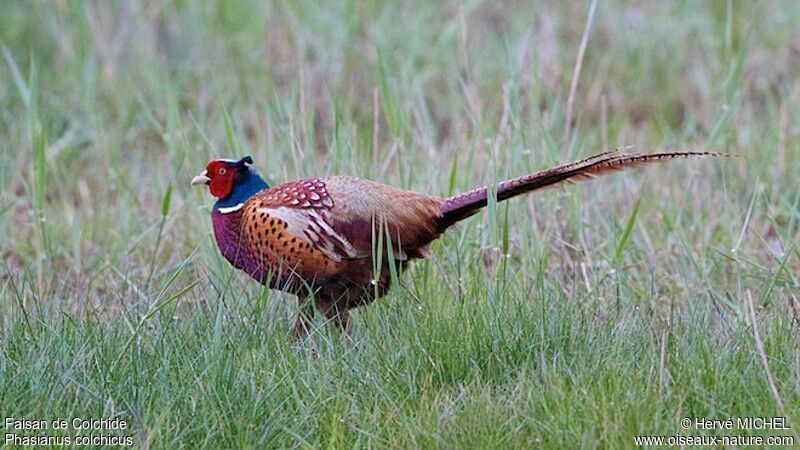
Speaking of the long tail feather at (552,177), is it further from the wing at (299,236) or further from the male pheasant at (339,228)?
the wing at (299,236)

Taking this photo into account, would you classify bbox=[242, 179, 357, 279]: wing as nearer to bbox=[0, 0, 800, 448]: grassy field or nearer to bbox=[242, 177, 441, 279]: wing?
bbox=[242, 177, 441, 279]: wing

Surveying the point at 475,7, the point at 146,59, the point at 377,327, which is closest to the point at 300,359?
the point at 377,327

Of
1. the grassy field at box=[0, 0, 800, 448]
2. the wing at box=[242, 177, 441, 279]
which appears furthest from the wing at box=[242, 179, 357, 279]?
the grassy field at box=[0, 0, 800, 448]

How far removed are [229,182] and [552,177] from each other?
1.07 metres

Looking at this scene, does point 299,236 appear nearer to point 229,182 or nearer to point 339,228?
point 339,228

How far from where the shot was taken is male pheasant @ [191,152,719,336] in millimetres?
3977

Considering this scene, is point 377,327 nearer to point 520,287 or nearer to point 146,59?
point 520,287

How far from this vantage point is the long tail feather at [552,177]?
3961 millimetres

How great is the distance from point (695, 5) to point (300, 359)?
4.72 m

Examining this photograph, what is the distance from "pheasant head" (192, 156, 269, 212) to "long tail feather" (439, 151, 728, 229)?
66cm

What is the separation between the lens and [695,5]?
762 centimetres

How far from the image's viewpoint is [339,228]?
400 cm

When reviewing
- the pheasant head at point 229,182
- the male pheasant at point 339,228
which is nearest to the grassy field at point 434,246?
the male pheasant at point 339,228

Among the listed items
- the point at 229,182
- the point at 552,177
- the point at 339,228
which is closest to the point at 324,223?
the point at 339,228
